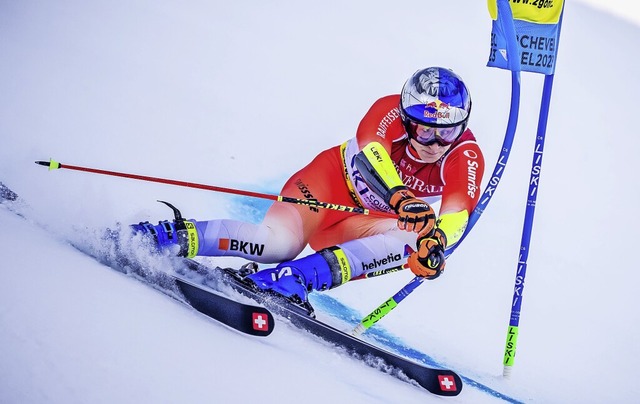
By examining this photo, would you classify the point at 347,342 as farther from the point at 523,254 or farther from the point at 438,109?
the point at 523,254

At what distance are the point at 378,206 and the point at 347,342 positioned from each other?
3.37 feet

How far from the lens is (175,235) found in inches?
176

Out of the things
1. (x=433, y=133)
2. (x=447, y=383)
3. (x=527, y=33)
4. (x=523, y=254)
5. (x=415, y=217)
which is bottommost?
(x=447, y=383)

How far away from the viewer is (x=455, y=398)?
14.9 feet

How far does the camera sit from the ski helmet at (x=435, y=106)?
4.65m

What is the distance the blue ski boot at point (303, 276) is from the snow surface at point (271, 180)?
0.31 metres

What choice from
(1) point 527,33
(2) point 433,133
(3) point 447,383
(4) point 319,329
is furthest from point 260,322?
(1) point 527,33

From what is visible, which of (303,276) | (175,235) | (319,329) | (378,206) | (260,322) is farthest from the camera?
(378,206)

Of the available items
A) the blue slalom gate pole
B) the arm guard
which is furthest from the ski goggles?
the blue slalom gate pole

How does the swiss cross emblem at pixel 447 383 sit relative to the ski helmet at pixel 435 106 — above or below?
below

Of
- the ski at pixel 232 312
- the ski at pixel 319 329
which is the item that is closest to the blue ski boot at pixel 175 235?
the ski at pixel 319 329

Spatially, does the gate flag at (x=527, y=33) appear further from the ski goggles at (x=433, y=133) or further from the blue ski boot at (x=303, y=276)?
the blue ski boot at (x=303, y=276)

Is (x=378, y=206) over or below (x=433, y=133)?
below

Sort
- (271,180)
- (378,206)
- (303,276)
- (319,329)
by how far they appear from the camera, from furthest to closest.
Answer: (271,180) → (378,206) → (303,276) → (319,329)
